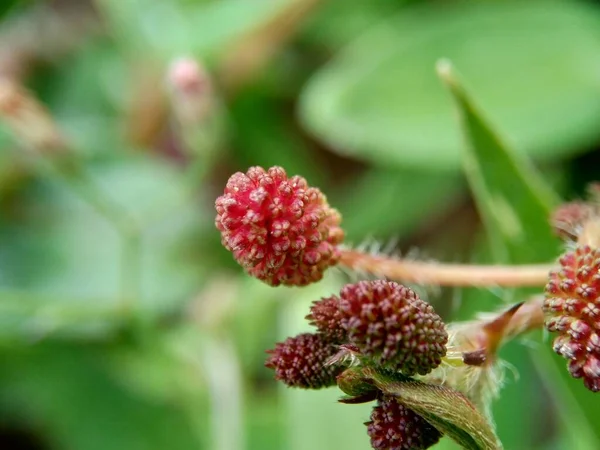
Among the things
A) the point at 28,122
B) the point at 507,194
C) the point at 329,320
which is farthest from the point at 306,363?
the point at 28,122

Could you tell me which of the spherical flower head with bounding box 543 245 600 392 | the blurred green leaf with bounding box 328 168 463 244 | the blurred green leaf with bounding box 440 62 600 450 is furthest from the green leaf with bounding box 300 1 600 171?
the spherical flower head with bounding box 543 245 600 392

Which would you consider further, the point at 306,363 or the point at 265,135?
the point at 265,135

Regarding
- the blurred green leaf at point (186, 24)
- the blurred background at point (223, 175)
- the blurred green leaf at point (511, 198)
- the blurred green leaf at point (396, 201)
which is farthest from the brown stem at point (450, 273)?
the blurred green leaf at point (186, 24)

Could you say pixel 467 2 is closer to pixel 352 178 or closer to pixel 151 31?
pixel 352 178

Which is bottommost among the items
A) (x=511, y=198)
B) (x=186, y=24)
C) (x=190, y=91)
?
(x=511, y=198)

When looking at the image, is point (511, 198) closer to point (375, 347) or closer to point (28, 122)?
point (375, 347)

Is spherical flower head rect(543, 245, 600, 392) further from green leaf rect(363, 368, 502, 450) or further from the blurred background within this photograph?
the blurred background
